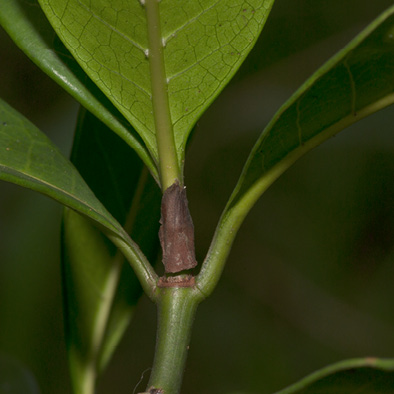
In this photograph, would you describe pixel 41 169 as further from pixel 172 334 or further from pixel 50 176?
pixel 172 334

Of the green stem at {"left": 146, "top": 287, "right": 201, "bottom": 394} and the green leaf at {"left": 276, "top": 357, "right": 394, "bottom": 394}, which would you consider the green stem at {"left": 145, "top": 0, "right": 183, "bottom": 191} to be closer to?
the green stem at {"left": 146, "top": 287, "right": 201, "bottom": 394}

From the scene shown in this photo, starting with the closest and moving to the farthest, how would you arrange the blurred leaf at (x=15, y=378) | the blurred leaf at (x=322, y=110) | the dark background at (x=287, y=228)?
the blurred leaf at (x=322, y=110)
the blurred leaf at (x=15, y=378)
the dark background at (x=287, y=228)

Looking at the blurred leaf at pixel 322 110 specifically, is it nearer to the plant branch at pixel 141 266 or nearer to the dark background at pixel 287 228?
the plant branch at pixel 141 266

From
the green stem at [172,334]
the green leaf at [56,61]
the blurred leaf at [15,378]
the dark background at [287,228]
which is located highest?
the dark background at [287,228]

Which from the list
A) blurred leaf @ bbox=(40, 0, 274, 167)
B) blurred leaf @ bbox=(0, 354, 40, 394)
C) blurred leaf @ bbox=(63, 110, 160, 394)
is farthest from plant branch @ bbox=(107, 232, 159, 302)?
blurred leaf @ bbox=(0, 354, 40, 394)

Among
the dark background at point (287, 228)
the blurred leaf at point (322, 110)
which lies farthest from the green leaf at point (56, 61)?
the dark background at point (287, 228)

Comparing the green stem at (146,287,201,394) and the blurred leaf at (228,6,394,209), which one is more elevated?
the blurred leaf at (228,6,394,209)

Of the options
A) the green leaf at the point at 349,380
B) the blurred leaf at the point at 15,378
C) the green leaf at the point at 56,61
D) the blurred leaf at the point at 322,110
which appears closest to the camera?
the green leaf at the point at 349,380
